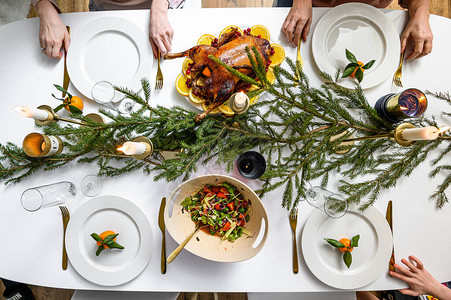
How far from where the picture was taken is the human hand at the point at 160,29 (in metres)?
1.13

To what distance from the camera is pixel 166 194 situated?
44.6 inches

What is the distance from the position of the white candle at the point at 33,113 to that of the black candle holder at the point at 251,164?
0.70 meters

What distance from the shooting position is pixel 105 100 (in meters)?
1.10

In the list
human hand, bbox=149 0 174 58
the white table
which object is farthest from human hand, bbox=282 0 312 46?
human hand, bbox=149 0 174 58

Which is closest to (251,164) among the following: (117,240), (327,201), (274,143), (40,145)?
(274,143)

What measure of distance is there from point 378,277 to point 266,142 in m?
0.72

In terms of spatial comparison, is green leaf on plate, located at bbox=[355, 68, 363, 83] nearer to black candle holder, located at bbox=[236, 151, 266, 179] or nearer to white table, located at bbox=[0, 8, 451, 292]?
white table, located at bbox=[0, 8, 451, 292]

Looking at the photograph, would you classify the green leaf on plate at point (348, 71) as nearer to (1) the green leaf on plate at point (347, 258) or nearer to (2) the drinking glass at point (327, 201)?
(2) the drinking glass at point (327, 201)

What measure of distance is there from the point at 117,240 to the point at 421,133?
112cm

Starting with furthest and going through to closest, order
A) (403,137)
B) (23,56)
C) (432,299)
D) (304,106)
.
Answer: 1. (432,299)
2. (23,56)
3. (304,106)
4. (403,137)

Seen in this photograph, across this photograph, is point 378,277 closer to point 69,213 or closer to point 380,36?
point 380,36

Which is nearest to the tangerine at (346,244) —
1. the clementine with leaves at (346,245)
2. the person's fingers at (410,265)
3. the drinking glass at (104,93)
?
the clementine with leaves at (346,245)

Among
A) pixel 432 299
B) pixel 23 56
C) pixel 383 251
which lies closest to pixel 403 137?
pixel 383 251

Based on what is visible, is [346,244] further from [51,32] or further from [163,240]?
[51,32]
